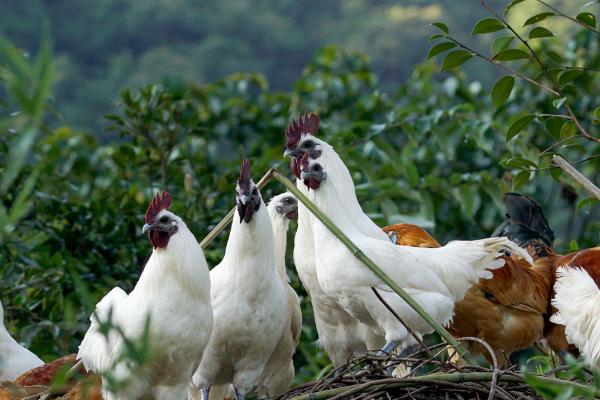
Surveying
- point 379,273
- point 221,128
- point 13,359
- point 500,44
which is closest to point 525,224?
point 500,44

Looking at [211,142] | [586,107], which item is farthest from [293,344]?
[586,107]

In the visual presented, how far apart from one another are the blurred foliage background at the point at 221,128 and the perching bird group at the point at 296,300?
1.45 feet

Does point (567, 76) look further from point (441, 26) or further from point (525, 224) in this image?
point (525, 224)

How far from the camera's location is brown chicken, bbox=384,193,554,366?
4746 mm

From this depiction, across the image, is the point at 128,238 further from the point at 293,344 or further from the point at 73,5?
the point at 73,5

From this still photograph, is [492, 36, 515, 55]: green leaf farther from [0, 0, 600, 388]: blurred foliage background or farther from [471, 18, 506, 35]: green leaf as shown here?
[0, 0, 600, 388]: blurred foliage background

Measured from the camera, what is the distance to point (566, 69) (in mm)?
3244

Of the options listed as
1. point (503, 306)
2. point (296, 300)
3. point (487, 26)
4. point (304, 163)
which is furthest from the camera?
point (503, 306)

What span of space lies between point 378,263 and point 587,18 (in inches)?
55.7

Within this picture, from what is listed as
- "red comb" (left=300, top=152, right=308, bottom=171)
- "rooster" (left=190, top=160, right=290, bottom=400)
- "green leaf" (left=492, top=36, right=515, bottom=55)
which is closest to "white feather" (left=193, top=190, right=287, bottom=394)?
"rooster" (left=190, top=160, right=290, bottom=400)

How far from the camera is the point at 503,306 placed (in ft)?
15.8

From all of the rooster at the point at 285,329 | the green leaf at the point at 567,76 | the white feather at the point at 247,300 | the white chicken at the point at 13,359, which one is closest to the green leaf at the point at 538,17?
the green leaf at the point at 567,76

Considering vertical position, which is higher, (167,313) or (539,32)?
(539,32)

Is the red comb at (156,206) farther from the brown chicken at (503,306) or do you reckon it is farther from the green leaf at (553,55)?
the green leaf at (553,55)
